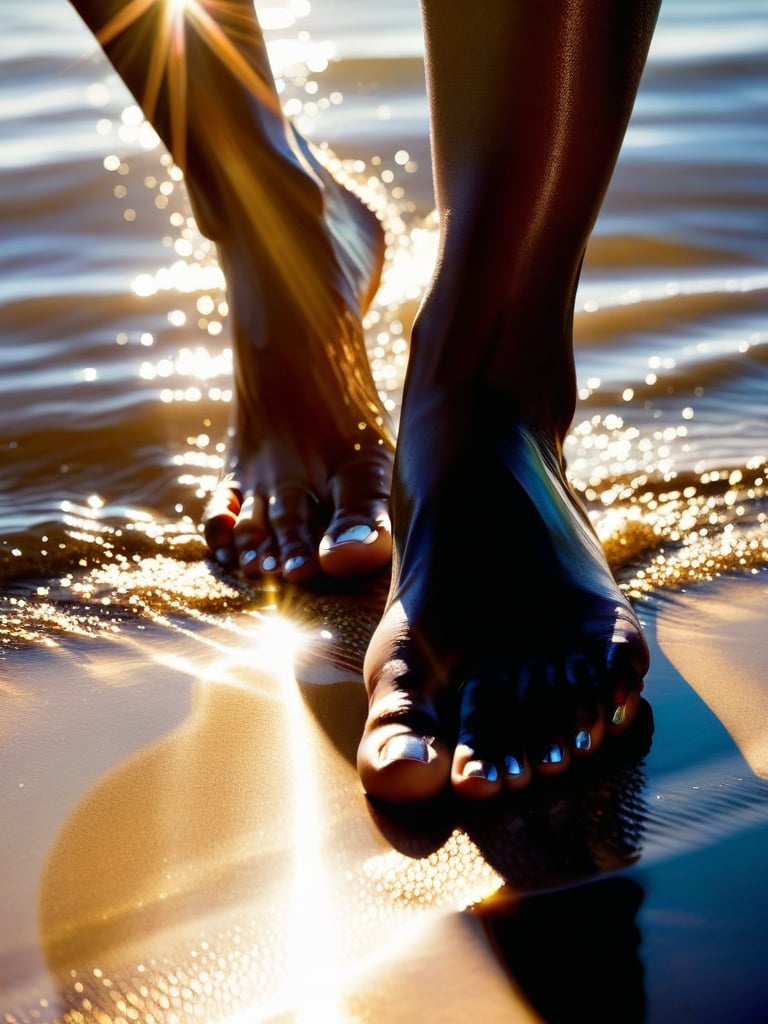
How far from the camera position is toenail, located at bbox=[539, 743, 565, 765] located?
1.00m

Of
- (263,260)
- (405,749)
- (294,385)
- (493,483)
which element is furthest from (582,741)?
(263,260)

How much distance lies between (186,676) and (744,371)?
1001 mm

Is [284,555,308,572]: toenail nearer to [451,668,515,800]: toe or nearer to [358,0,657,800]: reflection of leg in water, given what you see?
[358,0,657,800]: reflection of leg in water

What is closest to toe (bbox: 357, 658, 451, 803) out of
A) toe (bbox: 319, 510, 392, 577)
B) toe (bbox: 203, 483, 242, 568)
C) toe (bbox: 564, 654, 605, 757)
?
toe (bbox: 564, 654, 605, 757)

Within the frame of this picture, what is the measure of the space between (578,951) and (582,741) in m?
0.22

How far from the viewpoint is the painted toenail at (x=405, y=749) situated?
3.22 ft

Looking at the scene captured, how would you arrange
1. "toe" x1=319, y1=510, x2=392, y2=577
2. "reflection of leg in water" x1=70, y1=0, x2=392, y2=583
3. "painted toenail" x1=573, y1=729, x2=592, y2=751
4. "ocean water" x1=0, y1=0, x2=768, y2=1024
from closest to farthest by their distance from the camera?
"ocean water" x1=0, y1=0, x2=768, y2=1024 → "painted toenail" x1=573, y1=729, x2=592, y2=751 → "toe" x1=319, y1=510, x2=392, y2=577 → "reflection of leg in water" x1=70, y1=0, x2=392, y2=583

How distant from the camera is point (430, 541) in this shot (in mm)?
1157

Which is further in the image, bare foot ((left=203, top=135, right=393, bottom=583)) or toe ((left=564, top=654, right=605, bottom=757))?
bare foot ((left=203, top=135, right=393, bottom=583))

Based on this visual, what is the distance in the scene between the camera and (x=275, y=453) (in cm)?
159

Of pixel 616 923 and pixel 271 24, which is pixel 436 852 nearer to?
pixel 616 923

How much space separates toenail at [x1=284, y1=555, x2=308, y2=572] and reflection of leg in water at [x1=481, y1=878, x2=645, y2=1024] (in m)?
0.60

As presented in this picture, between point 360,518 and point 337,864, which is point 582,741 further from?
point 360,518

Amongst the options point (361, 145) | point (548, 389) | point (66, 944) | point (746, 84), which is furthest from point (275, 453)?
point (746, 84)
